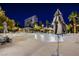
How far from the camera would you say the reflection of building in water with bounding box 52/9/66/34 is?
78.0 inches

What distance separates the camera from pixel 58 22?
200 centimetres

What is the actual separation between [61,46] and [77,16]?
32 centimetres

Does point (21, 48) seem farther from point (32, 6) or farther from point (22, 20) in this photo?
point (32, 6)

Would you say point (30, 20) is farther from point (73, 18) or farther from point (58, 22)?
point (73, 18)

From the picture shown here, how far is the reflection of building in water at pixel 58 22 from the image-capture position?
198cm

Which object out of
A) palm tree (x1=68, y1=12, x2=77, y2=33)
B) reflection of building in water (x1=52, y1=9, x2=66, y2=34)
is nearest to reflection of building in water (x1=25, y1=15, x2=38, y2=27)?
reflection of building in water (x1=52, y1=9, x2=66, y2=34)

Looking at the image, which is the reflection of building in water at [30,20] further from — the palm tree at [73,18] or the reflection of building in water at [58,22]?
the palm tree at [73,18]

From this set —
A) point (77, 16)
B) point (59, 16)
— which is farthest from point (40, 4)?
point (77, 16)

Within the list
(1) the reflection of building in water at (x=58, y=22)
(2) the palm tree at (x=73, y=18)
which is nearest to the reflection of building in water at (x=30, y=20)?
(1) the reflection of building in water at (x=58, y=22)

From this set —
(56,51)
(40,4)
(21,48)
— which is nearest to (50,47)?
(56,51)

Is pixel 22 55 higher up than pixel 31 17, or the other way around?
pixel 31 17

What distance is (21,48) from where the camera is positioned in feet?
6.51

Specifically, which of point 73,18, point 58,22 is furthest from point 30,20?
point 73,18

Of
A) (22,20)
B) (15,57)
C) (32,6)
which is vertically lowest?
(15,57)
